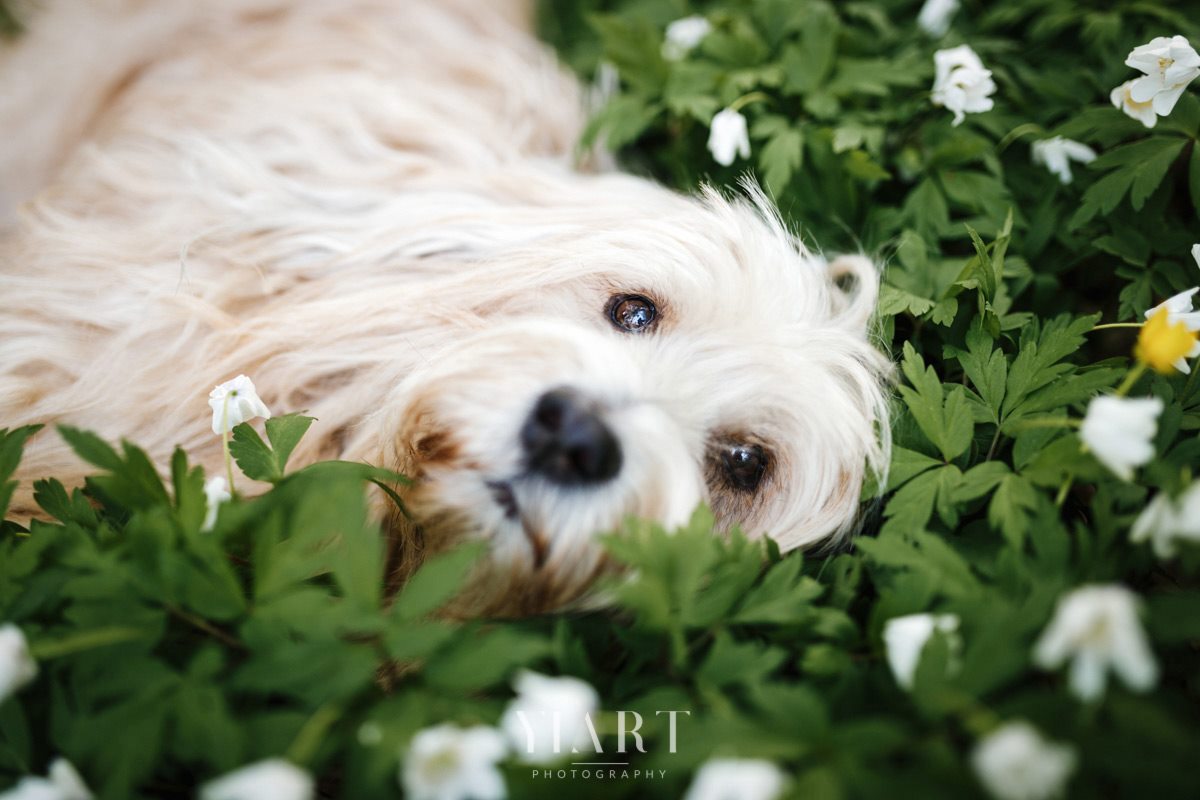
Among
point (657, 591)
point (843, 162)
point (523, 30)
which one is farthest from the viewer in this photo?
point (523, 30)

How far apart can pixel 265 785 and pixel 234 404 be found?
74cm

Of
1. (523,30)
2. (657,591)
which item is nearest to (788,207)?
(657,591)

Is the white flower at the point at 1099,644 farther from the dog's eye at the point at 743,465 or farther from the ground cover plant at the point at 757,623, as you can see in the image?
the dog's eye at the point at 743,465

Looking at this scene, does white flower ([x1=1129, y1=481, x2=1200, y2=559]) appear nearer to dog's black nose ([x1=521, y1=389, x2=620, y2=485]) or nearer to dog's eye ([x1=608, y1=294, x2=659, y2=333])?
dog's black nose ([x1=521, y1=389, x2=620, y2=485])

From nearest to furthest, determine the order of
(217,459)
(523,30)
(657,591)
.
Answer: (657,591) → (217,459) → (523,30)

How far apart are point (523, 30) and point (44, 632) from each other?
8.25 feet

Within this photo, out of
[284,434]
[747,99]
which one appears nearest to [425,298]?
[284,434]

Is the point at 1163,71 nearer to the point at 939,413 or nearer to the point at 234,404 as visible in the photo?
the point at 939,413

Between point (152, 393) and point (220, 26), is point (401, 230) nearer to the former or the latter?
point (152, 393)

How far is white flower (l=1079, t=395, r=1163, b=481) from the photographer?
1.29 metres

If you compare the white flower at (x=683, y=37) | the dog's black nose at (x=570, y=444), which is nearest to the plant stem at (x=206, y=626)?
the dog's black nose at (x=570, y=444)

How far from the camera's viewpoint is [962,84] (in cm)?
210

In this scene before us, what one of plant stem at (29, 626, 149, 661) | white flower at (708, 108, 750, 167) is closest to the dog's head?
white flower at (708, 108, 750, 167)

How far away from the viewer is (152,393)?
2055 mm
